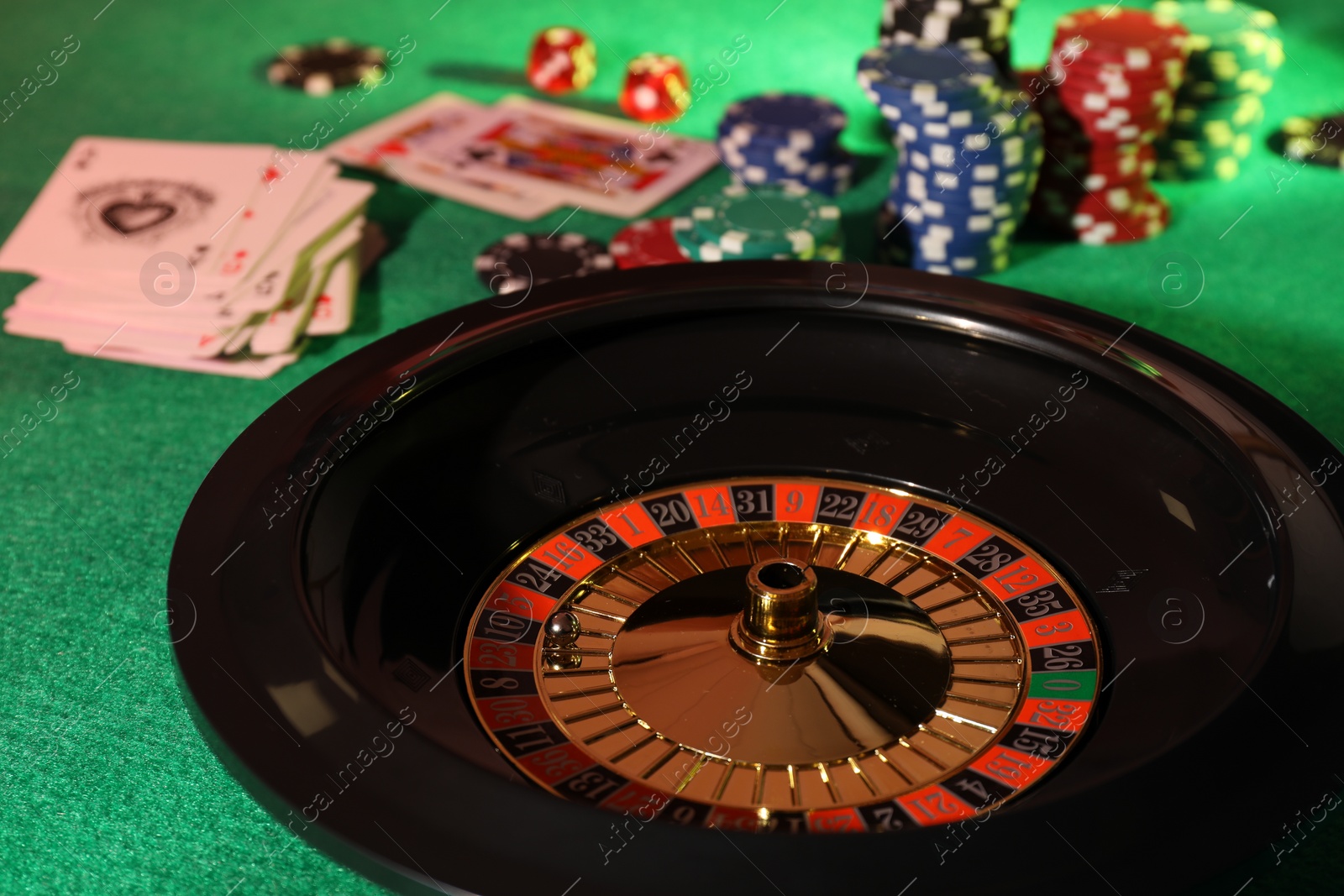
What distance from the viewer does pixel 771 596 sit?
1.50 meters

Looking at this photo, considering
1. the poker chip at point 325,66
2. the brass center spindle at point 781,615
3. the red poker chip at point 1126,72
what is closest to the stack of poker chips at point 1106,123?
the red poker chip at point 1126,72

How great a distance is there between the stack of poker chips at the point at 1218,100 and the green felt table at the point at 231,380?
2.5 inches

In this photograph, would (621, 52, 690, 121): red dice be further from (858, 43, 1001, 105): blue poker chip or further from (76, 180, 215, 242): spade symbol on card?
(76, 180, 215, 242): spade symbol on card

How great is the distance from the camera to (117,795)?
1570 mm

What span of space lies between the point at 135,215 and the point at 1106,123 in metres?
2.41

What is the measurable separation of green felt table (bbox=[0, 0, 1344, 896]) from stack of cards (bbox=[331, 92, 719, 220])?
0.08 metres

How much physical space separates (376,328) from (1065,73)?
71.6 inches

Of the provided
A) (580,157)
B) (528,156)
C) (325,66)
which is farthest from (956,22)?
(325,66)

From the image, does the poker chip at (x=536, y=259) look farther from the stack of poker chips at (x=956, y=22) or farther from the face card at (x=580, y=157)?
the stack of poker chips at (x=956, y=22)

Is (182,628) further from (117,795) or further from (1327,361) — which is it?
(1327,361)

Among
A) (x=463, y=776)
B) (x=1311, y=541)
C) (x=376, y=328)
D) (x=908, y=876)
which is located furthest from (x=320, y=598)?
(x=376, y=328)

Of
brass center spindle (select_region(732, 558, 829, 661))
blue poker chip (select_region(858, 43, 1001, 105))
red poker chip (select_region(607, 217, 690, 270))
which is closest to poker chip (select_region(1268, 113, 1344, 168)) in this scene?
blue poker chip (select_region(858, 43, 1001, 105))

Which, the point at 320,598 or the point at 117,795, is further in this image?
the point at 117,795

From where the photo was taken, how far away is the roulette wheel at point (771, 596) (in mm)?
1066
